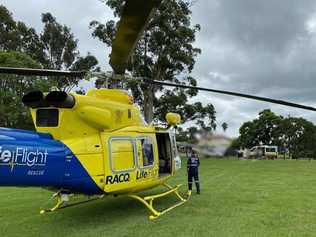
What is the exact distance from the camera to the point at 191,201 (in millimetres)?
9750

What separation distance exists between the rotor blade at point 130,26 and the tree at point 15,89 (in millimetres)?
20890

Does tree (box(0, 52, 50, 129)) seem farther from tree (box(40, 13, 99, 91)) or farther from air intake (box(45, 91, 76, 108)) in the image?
air intake (box(45, 91, 76, 108))

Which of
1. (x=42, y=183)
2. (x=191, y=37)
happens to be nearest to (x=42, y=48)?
(x=191, y=37)

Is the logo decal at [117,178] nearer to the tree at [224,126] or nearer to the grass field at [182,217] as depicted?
the grass field at [182,217]

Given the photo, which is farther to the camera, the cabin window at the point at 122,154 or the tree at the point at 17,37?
the tree at the point at 17,37

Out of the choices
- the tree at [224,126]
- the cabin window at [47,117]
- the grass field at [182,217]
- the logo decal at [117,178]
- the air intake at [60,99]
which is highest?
the air intake at [60,99]

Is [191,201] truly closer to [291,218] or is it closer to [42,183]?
[291,218]

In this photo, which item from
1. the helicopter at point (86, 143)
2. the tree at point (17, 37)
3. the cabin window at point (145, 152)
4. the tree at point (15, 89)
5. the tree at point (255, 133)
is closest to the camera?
the tree at point (255, 133)

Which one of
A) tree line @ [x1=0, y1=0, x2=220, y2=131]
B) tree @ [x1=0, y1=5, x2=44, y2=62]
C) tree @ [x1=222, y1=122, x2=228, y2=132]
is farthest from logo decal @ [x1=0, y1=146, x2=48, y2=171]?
tree @ [x1=0, y1=5, x2=44, y2=62]

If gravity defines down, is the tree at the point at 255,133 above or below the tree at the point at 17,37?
below

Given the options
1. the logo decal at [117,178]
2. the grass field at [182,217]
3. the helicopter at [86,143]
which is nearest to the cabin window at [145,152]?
the helicopter at [86,143]

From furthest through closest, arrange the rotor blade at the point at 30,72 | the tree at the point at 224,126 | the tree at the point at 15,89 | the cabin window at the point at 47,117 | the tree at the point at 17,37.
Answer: the tree at the point at 17,37 < the tree at the point at 15,89 < the cabin window at the point at 47,117 < the rotor blade at the point at 30,72 < the tree at the point at 224,126

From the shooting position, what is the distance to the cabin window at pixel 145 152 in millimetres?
8039

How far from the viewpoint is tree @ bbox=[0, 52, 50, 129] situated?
2422 centimetres
